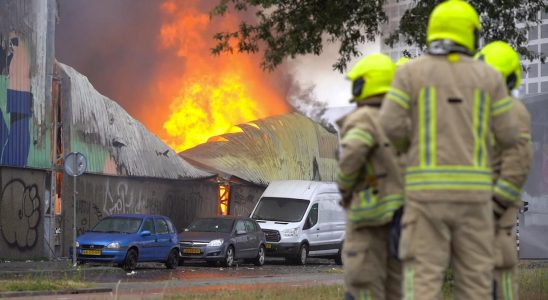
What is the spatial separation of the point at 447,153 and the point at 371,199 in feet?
3.05

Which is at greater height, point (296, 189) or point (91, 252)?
point (296, 189)

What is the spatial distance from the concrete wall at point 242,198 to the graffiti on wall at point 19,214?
1117cm

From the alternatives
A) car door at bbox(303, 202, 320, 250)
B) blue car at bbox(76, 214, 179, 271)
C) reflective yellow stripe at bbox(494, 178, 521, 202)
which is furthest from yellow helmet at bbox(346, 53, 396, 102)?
car door at bbox(303, 202, 320, 250)

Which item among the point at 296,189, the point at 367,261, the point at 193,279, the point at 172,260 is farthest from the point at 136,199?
the point at 367,261

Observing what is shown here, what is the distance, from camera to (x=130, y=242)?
26.8 meters

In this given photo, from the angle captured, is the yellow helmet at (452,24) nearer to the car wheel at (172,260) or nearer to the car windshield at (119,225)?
the car windshield at (119,225)

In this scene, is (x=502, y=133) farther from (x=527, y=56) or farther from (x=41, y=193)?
(x=41, y=193)

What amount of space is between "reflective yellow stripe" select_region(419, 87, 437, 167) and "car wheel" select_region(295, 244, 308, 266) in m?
26.4

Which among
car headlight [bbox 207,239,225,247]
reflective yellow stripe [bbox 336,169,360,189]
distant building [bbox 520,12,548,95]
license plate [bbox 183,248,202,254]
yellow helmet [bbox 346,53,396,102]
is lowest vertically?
license plate [bbox 183,248,202,254]

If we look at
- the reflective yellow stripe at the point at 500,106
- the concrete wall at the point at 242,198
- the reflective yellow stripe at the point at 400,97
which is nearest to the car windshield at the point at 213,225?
the concrete wall at the point at 242,198

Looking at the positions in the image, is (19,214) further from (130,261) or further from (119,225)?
(130,261)

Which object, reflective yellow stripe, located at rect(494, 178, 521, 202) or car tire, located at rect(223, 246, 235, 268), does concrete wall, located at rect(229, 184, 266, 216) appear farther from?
reflective yellow stripe, located at rect(494, 178, 521, 202)

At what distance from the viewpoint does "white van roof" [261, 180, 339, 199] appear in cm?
3394

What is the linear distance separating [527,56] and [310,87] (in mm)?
37562
